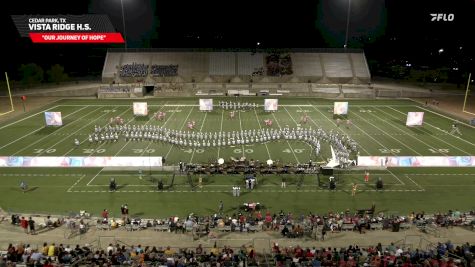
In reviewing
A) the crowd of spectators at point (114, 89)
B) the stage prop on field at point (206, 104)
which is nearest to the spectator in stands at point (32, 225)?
the stage prop on field at point (206, 104)

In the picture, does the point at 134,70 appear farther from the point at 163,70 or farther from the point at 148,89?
the point at 148,89

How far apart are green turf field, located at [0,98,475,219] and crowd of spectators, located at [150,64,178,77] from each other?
55.7 ft

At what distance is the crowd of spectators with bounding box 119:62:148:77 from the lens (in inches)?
2315

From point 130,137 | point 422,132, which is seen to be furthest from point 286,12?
point 130,137

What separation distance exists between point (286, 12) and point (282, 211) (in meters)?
59.1

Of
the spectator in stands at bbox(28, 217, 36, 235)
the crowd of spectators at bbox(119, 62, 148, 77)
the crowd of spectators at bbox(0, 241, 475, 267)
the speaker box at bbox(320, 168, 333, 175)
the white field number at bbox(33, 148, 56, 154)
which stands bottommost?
the spectator in stands at bbox(28, 217, 36, 235)

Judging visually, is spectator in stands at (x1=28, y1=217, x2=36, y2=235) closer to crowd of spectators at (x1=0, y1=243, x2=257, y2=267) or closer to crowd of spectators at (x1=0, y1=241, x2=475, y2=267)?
crowd of spectators at (x1=0, y1=241, x2=475, y2=267)

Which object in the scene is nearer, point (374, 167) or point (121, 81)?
point (374, 167)

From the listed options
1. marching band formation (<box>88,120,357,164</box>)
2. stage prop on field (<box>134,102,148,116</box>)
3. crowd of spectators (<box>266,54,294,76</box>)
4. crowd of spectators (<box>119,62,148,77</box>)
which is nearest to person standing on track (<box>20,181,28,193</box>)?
marching band formation (<box>88,120,357,164</box>)

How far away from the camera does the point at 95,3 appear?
64.4 metres

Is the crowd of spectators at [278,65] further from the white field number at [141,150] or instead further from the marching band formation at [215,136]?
the white field number at [141,150]

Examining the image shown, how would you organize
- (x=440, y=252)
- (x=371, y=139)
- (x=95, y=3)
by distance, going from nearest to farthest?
(x=440, y=252) → (x=371, y=139) → (x=95, y=3)

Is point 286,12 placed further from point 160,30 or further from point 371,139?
point 371,139

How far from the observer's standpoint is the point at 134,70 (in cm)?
5941
